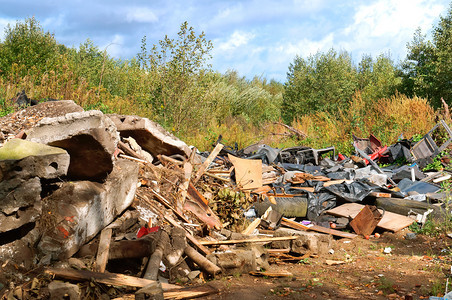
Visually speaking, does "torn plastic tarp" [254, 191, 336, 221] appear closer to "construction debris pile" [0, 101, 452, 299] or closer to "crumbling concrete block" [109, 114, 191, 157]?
"construction debris pile" [0, 101, 452, 299]

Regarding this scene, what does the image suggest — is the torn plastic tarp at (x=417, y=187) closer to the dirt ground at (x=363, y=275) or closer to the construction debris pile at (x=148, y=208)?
the construction debris pile at (x=148, y=208)

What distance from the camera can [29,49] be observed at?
58.3 feet

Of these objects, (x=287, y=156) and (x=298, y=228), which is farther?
(x=287, y=156)

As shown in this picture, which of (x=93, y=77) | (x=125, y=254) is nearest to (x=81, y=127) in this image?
(x=125, y=254)

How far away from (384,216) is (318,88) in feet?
56.0

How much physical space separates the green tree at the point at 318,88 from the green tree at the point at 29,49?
13188mm

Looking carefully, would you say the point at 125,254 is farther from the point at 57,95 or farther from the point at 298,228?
the point at 57,95

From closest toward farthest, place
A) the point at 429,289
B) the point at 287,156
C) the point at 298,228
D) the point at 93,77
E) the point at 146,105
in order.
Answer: the point at 429,289
the point at 298,228
the point at 287,156
the point at 146,105
the point at 93,77

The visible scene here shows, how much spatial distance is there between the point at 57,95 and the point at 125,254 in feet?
28.5

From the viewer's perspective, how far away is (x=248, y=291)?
13.9 ft

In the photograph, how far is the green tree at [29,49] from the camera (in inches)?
665

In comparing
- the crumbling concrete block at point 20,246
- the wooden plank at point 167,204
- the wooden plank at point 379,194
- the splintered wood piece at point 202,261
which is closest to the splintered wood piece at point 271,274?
the splintered wood piece at point 202,261

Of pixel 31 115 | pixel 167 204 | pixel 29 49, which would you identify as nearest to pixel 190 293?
pixel 167 204

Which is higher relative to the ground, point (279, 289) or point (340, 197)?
point (340, 197)
